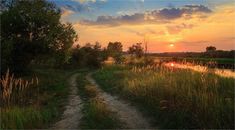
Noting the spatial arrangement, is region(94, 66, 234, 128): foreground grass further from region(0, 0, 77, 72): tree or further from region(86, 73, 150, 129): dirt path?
region(0, 0, 77, 72): tree

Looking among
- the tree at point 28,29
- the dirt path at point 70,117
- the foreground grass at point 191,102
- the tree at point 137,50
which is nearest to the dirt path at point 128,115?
the foreground grass at point 191,102

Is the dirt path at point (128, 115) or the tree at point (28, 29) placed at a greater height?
the tree at point (28, 29)

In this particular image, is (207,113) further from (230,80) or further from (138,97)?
(138,97)

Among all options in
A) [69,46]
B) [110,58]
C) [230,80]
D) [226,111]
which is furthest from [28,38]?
[110,58]

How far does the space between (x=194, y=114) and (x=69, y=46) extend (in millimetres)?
35406

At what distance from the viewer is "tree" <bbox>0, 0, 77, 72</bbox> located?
3984 cm

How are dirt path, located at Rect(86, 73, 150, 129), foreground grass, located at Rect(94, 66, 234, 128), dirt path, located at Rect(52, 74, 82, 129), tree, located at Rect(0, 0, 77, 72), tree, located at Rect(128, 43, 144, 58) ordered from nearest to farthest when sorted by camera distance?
1. foreground grass, located at Rect(94, 66, 234, 128)
2. dirt path, located at Rect(86, 73, 150, 129)
3. dirt path, located at Rect(52, 74, 82, 129)
4. tree, located at Rect(0, 0, 77, 72)
5. tree, located at Rect(128, 43, 144, 58)

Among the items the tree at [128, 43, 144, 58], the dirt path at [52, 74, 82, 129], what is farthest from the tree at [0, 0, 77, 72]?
the tree at [128, 43, 144, 58]

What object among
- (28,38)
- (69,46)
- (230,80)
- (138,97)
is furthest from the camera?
(69,46)

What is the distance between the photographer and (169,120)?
A: 1249 centimetres

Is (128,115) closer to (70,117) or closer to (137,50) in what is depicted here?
(70,117)

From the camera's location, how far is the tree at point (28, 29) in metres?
39.8

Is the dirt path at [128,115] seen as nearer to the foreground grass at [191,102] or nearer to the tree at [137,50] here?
the foreground grass at [191,102]

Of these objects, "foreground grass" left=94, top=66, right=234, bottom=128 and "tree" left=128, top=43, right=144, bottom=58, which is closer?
"foreground grass" left=94, top=66, right=234, bottom=128
